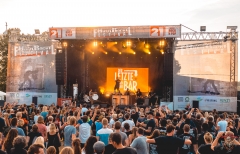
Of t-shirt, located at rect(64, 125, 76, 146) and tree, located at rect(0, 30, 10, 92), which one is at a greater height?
tree, located at rect(0, 30, 10, 92)

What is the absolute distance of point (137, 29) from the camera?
60.4 feet

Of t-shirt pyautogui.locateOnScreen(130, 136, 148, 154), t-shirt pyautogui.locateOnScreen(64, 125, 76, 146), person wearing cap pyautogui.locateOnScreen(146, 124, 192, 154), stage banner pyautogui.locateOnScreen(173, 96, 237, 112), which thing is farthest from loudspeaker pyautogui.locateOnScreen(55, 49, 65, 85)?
person wearing cap pyautogui.locateOnScreen(146, 124, 192, 154)

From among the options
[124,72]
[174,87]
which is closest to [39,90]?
[124,72]

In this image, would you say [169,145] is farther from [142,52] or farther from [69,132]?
[142,52]

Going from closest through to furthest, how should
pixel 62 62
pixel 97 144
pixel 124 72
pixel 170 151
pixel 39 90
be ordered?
pixel 97 144 < pixel 170 151 < pixel 62 62 < pixel 39 90 < pixel 124 72

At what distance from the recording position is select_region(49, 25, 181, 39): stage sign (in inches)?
712

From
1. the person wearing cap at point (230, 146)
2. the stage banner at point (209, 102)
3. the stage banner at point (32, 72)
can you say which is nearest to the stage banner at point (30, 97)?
the stage banner at point (32, 72)

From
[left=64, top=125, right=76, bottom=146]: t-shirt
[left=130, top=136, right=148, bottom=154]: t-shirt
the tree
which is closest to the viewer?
[left=130, top=136, right=148, bottom=154]: t-shirt

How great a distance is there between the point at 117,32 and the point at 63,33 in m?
3.39

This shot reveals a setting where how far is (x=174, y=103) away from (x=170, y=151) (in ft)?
51.3

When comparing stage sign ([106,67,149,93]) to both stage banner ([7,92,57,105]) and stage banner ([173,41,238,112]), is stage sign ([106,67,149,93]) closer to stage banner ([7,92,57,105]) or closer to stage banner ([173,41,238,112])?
stage banner ([173,41,238,112])

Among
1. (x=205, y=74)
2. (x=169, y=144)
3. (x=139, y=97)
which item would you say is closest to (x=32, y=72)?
(x=139, y=97)

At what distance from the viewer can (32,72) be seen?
22500 mm

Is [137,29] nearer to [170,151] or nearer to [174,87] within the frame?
[174,87]
